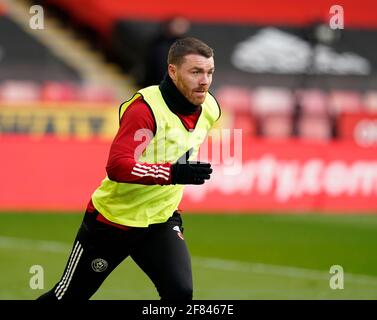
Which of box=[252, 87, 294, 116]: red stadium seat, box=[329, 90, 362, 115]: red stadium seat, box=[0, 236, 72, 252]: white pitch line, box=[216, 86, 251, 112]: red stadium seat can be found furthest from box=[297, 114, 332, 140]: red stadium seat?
box=[0, 236, 72, 252]: white pitch line

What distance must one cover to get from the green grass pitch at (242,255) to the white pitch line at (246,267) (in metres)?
0.01

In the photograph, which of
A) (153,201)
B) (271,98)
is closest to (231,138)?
(271,98)

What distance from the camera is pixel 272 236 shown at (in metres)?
15.5

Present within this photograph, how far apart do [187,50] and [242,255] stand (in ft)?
21.8

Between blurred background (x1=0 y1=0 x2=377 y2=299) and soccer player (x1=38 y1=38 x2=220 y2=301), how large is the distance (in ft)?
6.69

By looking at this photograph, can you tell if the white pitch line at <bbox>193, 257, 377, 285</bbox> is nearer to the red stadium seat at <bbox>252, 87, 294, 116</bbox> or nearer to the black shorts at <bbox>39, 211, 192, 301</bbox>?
the black shorts at <bbox>39, 211, 192, 301</bbox>

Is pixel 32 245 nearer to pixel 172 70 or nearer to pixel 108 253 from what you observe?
pixel 108 253

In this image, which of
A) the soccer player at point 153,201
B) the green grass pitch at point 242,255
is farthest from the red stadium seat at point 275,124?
the soccer player at point 153,201

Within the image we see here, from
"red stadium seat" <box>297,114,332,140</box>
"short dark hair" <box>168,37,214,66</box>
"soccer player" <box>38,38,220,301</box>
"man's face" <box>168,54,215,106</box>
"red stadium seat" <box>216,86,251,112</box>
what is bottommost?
"soccer player" <box>38,38,220,301</box>

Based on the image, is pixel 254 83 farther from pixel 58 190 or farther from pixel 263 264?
pixel 263 264

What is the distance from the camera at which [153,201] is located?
7.79m

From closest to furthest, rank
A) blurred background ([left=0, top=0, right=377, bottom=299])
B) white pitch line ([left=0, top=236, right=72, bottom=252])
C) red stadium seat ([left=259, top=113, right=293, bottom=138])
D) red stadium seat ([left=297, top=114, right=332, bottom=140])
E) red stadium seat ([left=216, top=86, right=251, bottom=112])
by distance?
blurred background ([left=0, top=0, right=377, bottom=299]) < white pitch line ([left=0, top=236, right=72, bottom=252]) < red stadium seat ([left=297, top=114, right=332, bottom=140]) < red stadium seat ([left=259, top=113, right=293, bottom=138]) < red stadium seat ([left=216, top=86, right=251, bottom=112])

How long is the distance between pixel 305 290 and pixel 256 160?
7.29 meters

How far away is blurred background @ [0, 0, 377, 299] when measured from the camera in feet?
42.8
